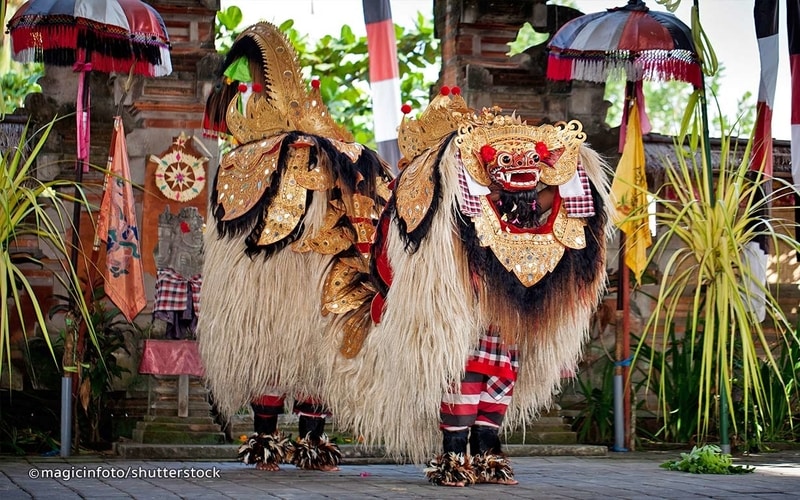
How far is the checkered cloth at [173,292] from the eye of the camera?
8008mm

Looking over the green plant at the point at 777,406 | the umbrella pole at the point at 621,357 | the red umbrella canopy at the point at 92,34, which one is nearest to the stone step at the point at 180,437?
the red umbrella canopy at the point at 92,34

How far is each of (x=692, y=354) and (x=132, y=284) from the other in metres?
3.78

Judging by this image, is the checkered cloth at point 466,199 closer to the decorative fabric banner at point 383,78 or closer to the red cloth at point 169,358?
the decorative fabric banner at point 383,78

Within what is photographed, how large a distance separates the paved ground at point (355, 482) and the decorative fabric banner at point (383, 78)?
7.49 ft

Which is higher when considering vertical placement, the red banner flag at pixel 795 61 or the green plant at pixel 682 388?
the red banner flag at pixel 795 61

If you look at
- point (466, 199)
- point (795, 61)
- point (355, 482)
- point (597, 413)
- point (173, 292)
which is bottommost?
point (355, 482)

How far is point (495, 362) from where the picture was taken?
17.9ft

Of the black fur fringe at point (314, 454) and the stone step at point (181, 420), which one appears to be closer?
the black fur fringe at point (314, 454)

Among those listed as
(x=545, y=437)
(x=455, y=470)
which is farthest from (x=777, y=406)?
(x=455, y=470)

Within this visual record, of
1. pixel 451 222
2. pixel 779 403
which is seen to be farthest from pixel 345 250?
pixel 779 403

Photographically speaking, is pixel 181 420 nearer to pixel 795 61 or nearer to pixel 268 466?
pixel 268 466

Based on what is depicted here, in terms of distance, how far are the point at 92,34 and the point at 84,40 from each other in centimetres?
6

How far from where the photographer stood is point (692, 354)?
813 centimetres

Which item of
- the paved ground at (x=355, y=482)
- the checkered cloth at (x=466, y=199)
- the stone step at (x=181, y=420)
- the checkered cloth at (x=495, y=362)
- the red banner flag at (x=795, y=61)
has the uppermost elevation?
the red banner flag at (x=795, y=61)
